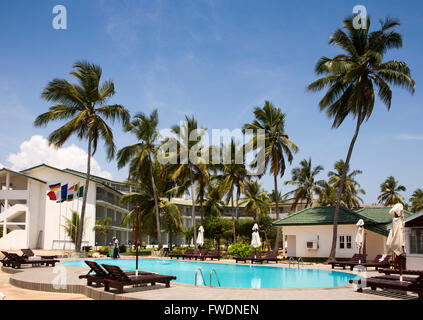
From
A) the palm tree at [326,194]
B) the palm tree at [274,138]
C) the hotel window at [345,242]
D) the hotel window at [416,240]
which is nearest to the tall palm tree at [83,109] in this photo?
the palm tree at [274,138]

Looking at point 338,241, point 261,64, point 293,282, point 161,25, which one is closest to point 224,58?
point 261,64

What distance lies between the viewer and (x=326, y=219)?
27.1 meters

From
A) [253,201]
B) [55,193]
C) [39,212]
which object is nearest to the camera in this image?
[55,193]

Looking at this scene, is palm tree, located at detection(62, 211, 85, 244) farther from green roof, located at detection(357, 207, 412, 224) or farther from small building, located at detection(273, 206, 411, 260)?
green roof, located at detection(357, 207, 412, 224)

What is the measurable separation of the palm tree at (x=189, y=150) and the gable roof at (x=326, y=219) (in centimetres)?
817

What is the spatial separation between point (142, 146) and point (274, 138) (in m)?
11.0

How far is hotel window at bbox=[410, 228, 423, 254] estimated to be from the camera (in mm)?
17844

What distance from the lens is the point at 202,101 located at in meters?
20.2

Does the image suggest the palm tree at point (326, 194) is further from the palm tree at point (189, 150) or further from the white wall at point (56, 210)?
the white wall at point (56, 210)

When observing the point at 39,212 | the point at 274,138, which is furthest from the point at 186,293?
the point at 39,212

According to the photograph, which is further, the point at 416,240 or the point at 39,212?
the point at 39,212

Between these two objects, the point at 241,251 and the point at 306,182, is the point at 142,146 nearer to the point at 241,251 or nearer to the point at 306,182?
the point at 241,251

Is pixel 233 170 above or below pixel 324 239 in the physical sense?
above

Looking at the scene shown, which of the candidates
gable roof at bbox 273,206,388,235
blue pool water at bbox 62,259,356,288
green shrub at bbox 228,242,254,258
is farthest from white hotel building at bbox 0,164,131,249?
gable roof at bbox 273,206,388,235
